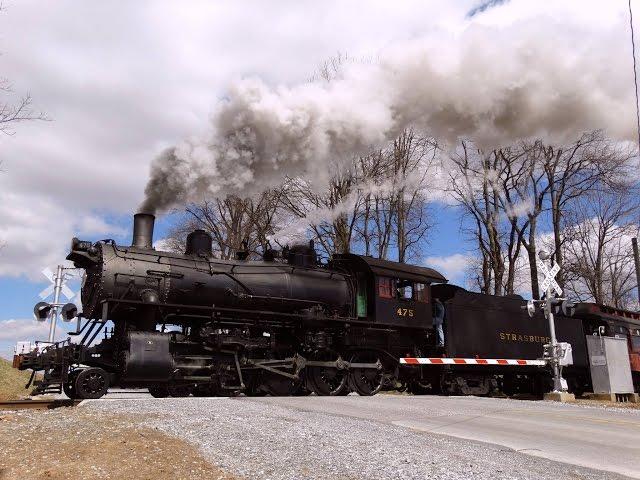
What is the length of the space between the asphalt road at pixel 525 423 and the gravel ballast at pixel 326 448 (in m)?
0.56

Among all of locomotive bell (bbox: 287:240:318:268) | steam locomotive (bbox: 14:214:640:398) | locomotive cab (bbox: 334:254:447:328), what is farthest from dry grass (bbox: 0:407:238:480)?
locomotive cab (bbox: 334:254:447:328)

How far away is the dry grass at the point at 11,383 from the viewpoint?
54.3 feet

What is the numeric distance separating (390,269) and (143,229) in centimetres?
656

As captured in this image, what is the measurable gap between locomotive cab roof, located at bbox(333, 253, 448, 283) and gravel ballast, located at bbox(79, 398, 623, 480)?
668 centimetres

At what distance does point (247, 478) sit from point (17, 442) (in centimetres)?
287

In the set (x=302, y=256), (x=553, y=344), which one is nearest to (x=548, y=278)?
(x=553, y=344)

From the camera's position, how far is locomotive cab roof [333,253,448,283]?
14805 mm

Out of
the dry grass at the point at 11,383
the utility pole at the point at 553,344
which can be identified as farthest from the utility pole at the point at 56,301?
the utility pole at the point at 553,344

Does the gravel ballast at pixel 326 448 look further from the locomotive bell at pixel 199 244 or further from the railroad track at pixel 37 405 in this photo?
the locomotive bell at pixel 199 244

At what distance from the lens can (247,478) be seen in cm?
494

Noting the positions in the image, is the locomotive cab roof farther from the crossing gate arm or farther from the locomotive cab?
the crossing gate arm

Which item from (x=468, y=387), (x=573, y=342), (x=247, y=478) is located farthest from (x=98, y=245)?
(x=573, y=342)

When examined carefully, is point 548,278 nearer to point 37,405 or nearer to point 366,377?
point 366,377

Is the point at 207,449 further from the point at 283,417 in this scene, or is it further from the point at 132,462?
the point at 283,417
